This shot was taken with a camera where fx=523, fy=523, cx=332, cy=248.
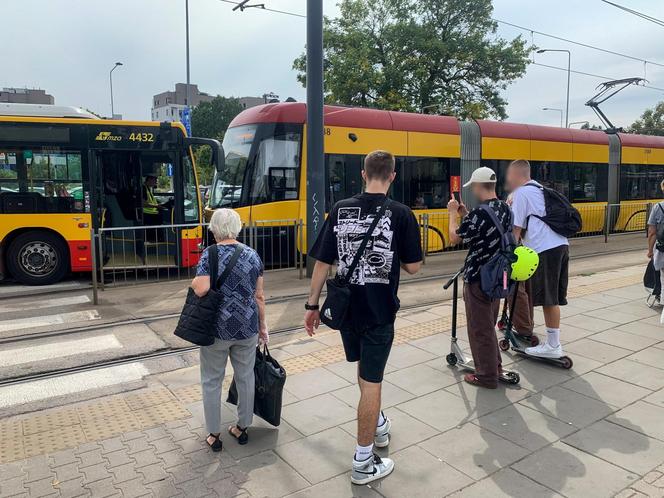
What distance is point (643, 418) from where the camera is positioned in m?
3.74

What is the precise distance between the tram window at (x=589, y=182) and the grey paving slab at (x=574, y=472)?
13833mm

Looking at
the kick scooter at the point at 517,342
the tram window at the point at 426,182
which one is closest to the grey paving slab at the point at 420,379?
the kick scooter at the point at 517,342

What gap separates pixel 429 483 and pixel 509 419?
3.45ft

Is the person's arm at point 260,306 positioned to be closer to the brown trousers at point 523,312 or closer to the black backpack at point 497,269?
the black backpack at point 497,269

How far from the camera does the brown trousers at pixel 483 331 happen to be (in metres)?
4.09

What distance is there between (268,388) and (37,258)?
742 centimetres

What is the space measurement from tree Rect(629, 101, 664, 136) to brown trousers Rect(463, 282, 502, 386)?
55022mm

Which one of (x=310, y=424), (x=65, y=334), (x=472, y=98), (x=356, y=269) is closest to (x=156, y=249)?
(x=65, y=334)

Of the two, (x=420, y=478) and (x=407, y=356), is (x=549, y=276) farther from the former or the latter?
(x=420, y=478)

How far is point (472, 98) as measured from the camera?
84.5 ft

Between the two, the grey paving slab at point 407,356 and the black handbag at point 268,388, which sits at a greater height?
the black handbag at point 268,388

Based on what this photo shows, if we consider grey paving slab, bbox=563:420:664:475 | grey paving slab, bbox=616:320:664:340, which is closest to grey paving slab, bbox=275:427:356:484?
grey paving slab, bbox=563:420:664:475

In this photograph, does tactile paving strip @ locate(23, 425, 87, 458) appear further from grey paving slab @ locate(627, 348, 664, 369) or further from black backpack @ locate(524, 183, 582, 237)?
grey paving slab @ locate(627, 348, 664, 369)

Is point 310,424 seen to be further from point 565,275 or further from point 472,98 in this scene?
point 472,98
